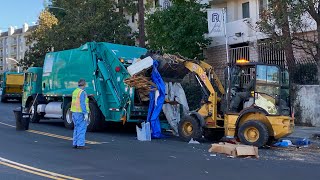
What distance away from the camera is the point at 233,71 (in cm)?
1311

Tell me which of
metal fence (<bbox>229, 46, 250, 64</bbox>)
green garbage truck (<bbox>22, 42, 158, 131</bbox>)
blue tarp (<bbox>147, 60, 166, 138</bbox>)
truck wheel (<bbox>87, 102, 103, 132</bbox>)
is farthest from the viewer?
metal fence (<bbox>229, 46, 250, 64</bbox>)

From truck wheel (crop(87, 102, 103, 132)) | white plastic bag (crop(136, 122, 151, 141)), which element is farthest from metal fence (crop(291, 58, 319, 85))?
truck wheel (crop(87, 102, 103, 132))

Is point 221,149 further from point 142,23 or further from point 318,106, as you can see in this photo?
point 142,23

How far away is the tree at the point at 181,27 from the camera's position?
24967mm

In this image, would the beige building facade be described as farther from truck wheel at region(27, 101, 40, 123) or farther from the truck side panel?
the truck side panel

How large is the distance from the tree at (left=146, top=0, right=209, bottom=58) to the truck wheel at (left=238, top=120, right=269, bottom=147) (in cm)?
1289

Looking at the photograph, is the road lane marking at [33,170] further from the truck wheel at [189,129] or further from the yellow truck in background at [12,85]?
the yellow truck in background at [12,85]

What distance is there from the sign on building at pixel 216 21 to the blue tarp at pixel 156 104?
8.77 metres

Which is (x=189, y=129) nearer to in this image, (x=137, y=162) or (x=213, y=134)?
(x=213, y=134)

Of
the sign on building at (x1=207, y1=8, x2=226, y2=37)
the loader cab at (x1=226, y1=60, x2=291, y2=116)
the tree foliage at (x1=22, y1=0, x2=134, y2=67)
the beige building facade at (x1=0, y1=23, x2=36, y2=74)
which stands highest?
the beige building facade at (x1=0, y1=23, x2=36, y2=74)

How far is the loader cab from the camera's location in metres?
12.5

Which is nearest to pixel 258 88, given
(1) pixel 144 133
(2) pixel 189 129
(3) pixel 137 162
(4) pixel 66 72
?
(2) pixel 189 129

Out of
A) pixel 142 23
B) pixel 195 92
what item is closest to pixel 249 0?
pixel 142 23

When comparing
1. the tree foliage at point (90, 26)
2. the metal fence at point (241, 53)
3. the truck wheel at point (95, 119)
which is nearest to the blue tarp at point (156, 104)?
the truck wheel at point (95, 119)
